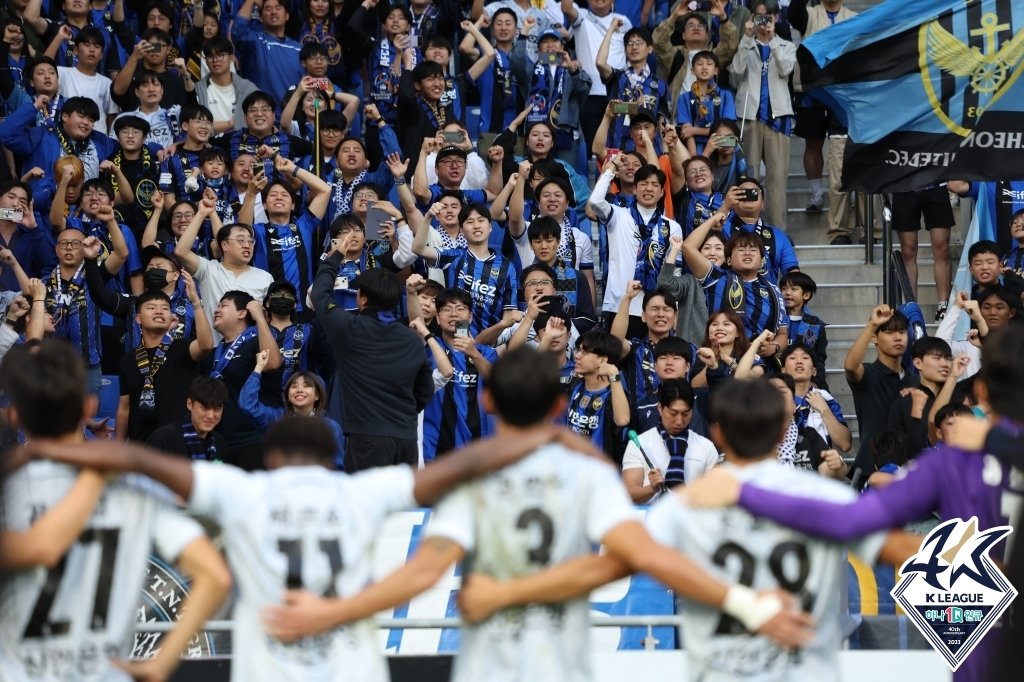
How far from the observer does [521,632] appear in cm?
507

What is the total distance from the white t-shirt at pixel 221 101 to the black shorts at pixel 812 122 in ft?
17.0

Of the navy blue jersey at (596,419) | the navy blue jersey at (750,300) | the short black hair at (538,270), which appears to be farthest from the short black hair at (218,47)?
the navy blue jersey at (596,419)

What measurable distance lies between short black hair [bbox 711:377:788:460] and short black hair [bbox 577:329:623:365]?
232 inches

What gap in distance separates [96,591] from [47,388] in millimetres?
605

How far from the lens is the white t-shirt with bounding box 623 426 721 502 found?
10.3 metres

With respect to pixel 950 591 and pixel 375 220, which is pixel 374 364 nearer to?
pixel 375 220

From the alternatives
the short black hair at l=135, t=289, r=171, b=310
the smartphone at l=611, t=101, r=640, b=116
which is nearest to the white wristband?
the short black hair at l=135, t=289, r=171, b=310

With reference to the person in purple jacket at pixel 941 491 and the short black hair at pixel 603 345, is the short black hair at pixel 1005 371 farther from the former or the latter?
the short black hair at pixel 603 345

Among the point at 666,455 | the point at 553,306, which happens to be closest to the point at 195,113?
the point at 553,306

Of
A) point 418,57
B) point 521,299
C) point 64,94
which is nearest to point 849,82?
point 521,299

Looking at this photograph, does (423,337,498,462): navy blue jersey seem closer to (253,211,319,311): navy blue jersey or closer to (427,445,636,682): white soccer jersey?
(253,211,319,311): navy blue jersey

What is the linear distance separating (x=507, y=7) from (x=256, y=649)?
38.5 ft

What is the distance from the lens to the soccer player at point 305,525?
16.4 feet

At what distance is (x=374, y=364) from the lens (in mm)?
10336
